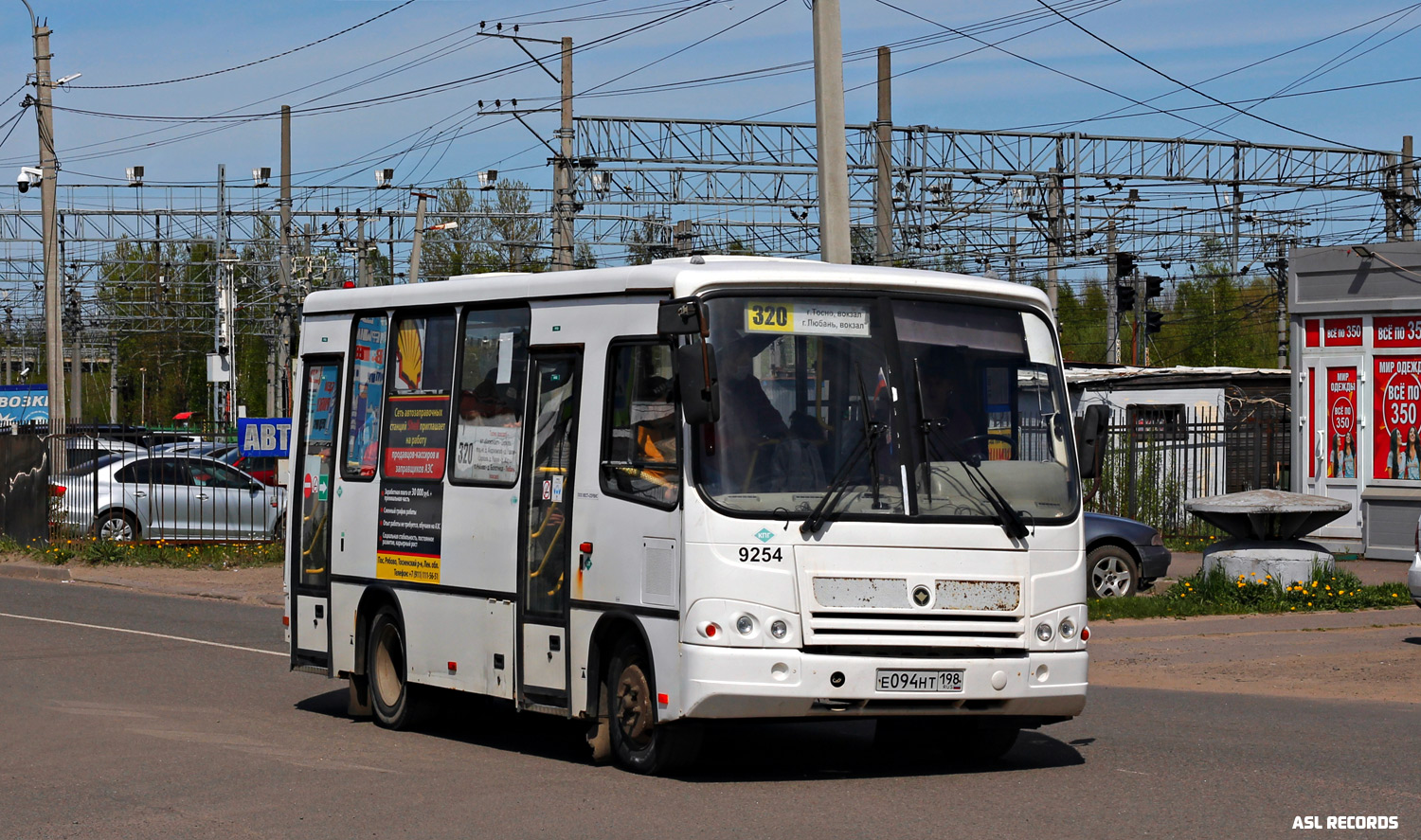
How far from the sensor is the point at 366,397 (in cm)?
1155

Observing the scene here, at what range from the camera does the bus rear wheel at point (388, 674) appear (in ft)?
36.4

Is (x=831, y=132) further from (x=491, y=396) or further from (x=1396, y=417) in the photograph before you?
(x=1396, y=417)

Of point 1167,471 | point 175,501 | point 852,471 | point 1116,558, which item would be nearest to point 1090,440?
point 852,471

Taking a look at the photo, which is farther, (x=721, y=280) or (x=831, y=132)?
(x=831, y=132)

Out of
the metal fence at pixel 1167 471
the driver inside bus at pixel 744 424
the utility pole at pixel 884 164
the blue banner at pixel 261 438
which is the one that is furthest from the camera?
the utility pole at pixel 884 164

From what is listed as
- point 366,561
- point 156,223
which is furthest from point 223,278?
point 366,561

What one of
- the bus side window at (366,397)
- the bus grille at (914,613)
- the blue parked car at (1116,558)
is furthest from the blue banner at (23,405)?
the bus grille at (914,613)

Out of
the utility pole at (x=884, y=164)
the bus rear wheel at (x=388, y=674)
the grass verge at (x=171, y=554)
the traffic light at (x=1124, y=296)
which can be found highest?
the utility pole at (x=884, y=164)

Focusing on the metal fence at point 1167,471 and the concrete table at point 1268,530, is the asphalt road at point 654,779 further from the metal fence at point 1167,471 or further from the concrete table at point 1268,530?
the metal fence at point 1167,471

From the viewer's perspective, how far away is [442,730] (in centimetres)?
1122

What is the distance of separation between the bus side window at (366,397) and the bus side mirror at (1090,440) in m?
4.55

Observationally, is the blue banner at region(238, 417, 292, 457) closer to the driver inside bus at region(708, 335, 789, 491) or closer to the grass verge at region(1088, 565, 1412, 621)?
Answer: the grass verge at region(1088, 565, 1412, 621)

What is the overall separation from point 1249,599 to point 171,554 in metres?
16.6

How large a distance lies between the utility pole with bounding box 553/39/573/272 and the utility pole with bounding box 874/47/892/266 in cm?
639
